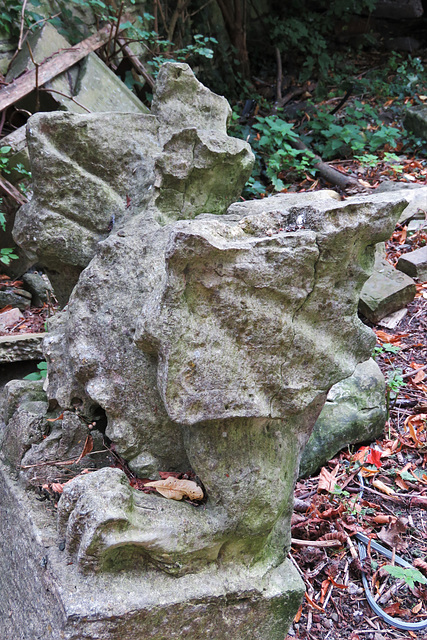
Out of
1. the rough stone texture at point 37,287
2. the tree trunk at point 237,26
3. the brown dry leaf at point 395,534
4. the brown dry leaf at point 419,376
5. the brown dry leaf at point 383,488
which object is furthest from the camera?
the tree trunk at point 237,26

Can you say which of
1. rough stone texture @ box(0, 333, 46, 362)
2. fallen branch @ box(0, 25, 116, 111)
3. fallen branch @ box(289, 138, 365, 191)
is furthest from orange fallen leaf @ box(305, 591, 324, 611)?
fallen branch @ box(289, 138, 365, 191)

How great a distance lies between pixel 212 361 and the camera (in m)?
1.57

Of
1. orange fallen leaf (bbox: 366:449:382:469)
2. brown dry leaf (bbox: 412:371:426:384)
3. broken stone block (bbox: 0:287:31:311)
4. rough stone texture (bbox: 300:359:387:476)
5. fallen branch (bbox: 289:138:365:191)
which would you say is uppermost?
broken stone block (bbox: 0:287:31:311)

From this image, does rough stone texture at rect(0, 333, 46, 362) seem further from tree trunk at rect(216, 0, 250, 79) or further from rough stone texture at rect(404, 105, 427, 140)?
tree trunk at rect(216, 0, 250, 79)

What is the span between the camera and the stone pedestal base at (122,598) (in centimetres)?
156

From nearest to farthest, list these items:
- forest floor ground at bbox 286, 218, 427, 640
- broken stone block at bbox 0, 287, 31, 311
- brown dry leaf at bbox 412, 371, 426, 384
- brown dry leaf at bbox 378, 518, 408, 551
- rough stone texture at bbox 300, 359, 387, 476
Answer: forest floor ground at bbox 286, 218, 427, 640
brown dry leaf at bbox 378, 518, 408, 551
rough stone texture at bbox 300, 359, 387, 476
brown dry leaf at bbox 412, 371, 426, 384
broken stone block at bbox 0, 287, 31, 311

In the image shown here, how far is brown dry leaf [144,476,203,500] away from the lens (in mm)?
1795

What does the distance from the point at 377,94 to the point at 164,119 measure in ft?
19.3

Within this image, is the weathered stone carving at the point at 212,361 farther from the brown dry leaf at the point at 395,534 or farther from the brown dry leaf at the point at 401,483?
the brown dry leaf at the point at 401,483

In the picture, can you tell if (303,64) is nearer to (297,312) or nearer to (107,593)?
(297,312)

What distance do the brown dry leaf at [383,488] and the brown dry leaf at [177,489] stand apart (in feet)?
3.91

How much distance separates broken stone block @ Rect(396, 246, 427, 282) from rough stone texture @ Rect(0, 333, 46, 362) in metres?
2.48

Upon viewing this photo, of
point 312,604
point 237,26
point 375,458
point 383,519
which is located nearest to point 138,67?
point 237,26

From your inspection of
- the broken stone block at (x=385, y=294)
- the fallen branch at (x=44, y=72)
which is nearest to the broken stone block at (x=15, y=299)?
the fallen branch at (x=44, y=72)
